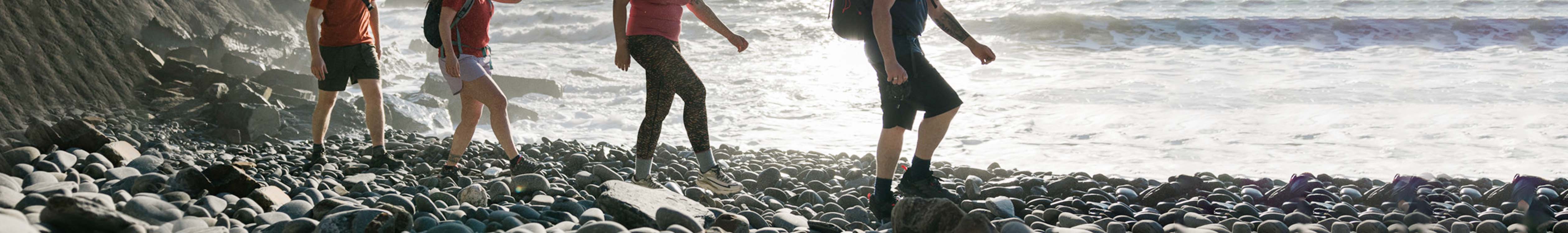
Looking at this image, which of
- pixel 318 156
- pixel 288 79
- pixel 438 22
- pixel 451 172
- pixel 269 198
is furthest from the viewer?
pixel 288 79

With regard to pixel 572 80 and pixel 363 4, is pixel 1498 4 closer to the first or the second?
pixel 572 80

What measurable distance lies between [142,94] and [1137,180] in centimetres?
637

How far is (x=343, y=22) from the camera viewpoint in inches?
181

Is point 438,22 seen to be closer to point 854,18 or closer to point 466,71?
point 466,71

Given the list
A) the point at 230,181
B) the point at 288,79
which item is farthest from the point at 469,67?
the point at 288,79

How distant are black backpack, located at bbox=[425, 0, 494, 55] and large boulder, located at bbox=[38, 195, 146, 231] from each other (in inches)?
72.7

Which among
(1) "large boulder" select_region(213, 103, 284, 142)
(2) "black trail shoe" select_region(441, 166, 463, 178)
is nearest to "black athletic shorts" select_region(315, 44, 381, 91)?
(2) "black trail shoe" select_region(441, 166, 463, 178)

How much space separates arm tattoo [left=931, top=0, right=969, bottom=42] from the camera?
12.4ft

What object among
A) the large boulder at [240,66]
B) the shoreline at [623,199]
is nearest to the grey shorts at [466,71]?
the shoreline at [623,199]

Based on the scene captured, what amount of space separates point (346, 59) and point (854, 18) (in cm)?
257

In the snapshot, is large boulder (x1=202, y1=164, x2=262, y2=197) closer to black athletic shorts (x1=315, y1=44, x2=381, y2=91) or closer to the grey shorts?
the grey shorts

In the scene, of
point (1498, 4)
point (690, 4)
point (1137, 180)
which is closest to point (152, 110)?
point (690, 4)

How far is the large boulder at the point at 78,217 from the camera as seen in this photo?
2250 mm

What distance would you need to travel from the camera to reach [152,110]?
20.9 feet
